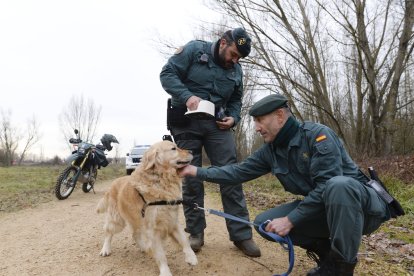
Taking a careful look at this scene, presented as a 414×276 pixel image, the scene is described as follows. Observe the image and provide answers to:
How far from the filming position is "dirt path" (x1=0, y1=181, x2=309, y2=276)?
3.38 metres

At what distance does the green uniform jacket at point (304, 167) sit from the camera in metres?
2.63

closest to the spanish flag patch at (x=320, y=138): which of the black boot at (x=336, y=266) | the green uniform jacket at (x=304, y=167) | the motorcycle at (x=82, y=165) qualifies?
the green uniform jacket at (x=304, y=167)

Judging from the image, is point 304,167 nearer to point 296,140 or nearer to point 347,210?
point 296,140

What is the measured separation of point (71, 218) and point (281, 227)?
456cm

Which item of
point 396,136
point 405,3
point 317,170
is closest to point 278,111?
point 317,170

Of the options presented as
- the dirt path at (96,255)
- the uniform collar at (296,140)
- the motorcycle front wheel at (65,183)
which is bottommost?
the dirt path at (96,255)

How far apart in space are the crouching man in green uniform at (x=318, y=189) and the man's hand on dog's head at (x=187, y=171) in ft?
2.13

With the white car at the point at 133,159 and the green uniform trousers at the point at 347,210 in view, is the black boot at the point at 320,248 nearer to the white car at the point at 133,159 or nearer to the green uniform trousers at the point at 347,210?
the green uniform trousers at the point at 347,210

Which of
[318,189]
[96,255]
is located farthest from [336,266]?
[96,255]

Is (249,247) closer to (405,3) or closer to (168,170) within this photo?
(168,170)

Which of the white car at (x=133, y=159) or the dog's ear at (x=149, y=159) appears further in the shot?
the white car at (x=133, y=159)

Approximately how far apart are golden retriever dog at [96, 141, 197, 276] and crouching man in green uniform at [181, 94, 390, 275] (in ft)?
2.73

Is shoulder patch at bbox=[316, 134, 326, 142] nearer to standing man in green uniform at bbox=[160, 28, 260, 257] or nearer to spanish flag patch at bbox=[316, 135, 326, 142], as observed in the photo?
spanish flag patch at bbox=[316, 135, 326, 142]

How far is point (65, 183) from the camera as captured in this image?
8.52m
